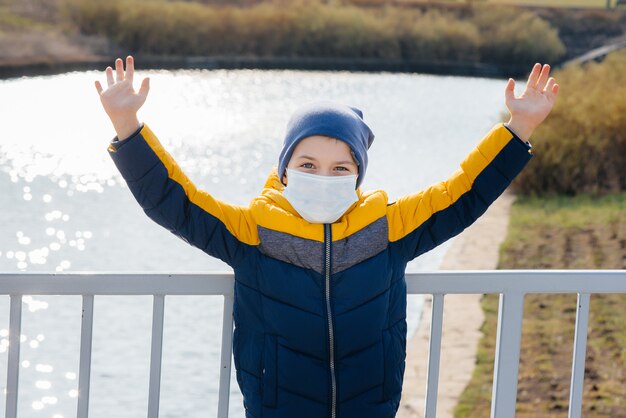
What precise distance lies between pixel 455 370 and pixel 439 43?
105 feet

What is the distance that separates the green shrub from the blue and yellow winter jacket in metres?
10.7

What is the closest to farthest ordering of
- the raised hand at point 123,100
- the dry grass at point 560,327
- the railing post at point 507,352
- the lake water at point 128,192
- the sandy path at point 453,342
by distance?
the raised hand at point 123,100, the railing post at point 507,352, the dry grass at point 560,327, the sandy path at point 453,342, the lake water at point 128,192

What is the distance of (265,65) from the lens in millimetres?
34312

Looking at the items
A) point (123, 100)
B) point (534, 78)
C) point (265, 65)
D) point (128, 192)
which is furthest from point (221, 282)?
point (265, 65)

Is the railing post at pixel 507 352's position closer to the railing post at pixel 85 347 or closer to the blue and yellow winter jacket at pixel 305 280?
the blue and yellow winter jacket at pixel 305 280

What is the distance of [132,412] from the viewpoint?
22.2 ft

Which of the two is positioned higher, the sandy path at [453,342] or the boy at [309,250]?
the boy at [309,250]

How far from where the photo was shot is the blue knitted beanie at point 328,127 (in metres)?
2.52

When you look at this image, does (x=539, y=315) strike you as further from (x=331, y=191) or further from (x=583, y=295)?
(x=331, y=191)

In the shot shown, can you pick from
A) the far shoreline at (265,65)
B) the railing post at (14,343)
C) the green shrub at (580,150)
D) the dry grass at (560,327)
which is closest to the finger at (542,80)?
the railing post at (14,343)

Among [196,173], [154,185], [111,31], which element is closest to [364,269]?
[154,185]

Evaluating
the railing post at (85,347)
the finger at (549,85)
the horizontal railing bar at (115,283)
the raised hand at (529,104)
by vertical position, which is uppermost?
the finger at (549,85)

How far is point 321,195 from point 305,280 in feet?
0.62

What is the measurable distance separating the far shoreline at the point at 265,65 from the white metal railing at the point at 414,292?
25.5 metres
